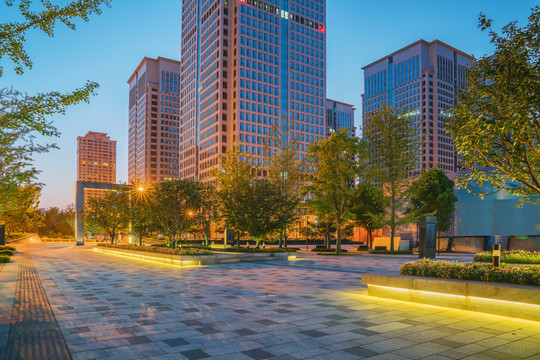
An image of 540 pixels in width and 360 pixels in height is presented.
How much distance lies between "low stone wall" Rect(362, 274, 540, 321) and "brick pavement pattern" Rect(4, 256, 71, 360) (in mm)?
8790

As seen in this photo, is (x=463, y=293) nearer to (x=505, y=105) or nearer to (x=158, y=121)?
(x=505, y=105)

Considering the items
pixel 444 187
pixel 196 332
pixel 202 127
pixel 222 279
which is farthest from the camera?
pixel 202 127

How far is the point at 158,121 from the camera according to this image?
180750mm

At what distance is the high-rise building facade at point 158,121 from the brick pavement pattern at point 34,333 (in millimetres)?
172403

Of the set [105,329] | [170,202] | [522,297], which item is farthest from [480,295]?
[170,202]

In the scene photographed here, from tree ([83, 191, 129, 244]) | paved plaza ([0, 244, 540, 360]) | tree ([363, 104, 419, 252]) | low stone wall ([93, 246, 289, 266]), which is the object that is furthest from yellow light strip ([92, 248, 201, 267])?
tree ([363, 104, 419, 252])

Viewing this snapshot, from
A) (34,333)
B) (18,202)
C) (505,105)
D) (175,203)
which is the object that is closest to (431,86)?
(175,203)

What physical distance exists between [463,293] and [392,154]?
28563mm

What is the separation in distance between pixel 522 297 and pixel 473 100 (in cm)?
511

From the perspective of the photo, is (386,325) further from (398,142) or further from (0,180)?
(398,142)

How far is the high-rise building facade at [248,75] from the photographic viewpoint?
115 metres

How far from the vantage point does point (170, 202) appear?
86.8ft

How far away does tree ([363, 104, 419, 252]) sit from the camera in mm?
36125

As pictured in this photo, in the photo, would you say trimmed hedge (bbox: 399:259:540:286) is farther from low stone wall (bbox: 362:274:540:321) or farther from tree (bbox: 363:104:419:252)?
tree (bbox: 363:104:419:252)
